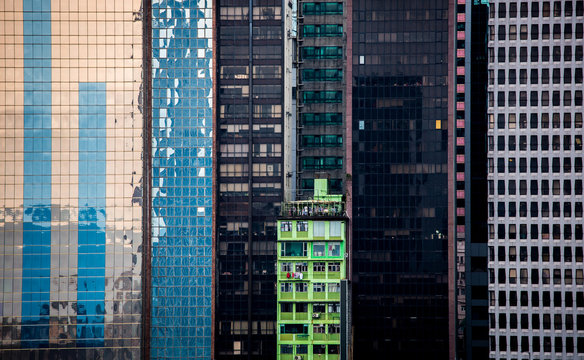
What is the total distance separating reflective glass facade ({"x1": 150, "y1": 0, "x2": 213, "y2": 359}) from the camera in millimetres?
178625

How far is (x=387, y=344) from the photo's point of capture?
183m

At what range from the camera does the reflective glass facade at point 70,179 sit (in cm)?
17650

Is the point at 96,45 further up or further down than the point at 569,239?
further up

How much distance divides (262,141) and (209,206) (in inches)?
567

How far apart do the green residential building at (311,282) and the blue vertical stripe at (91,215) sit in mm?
31153

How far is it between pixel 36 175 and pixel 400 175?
206 feet

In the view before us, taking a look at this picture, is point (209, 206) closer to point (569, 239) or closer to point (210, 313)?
point (210, 313)

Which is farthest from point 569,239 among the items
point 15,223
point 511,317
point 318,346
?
point 15,223

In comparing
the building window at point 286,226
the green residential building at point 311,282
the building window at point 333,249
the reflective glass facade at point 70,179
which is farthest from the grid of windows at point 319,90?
the reflective glass facade at point 70,179

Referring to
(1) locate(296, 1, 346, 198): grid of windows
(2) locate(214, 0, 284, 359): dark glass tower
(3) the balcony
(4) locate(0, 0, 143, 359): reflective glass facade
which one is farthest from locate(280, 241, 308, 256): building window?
(4) locate(0, 0, 143, 359): reflective glass facade

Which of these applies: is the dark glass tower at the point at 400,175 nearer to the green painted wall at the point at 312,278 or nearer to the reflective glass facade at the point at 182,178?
the green painted wall at the point at 312,278

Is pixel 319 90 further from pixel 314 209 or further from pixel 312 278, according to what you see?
pixel 312 278

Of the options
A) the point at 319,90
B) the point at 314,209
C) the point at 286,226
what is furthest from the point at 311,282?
the point at 319,90

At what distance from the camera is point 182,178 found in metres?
180
